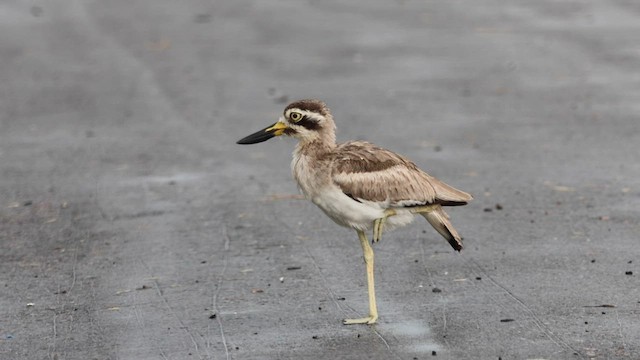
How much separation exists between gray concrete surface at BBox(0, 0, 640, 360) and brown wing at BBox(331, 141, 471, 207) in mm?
729

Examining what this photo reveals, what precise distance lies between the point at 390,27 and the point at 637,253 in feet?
31.6

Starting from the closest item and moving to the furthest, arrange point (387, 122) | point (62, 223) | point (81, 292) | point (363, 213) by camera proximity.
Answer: point (363, 213) → point (81, 292) → point (62, 223) → point (387, 122)

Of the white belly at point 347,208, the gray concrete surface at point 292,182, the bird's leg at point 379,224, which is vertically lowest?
the gray concrete surface at point 292,182

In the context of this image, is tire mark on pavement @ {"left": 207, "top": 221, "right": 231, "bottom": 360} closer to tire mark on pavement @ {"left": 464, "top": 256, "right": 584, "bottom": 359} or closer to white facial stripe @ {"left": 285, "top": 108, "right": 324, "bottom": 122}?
white facial stripe @ {"left": 285, "top": 108, "right": 324, "bottom": 122}

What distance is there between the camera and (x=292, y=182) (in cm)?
1255

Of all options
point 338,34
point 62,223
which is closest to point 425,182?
point 62,223

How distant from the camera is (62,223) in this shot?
11.4 metres

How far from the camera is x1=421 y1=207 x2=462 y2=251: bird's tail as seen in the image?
9000 millimetres

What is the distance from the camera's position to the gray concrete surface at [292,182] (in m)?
8.66

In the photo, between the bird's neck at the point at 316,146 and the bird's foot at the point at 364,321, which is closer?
the bird's foot at the point at 364,321

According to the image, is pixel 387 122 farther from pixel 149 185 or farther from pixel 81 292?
pixel 81 292

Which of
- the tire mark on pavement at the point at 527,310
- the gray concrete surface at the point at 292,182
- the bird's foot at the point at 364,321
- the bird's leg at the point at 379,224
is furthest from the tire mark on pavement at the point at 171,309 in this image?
the tire mark on pavement at the point at 527,310

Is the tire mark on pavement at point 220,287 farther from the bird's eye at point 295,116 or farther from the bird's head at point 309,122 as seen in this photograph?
the bird's eye at point 295,116

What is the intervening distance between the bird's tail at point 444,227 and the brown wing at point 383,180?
0.13 meters
